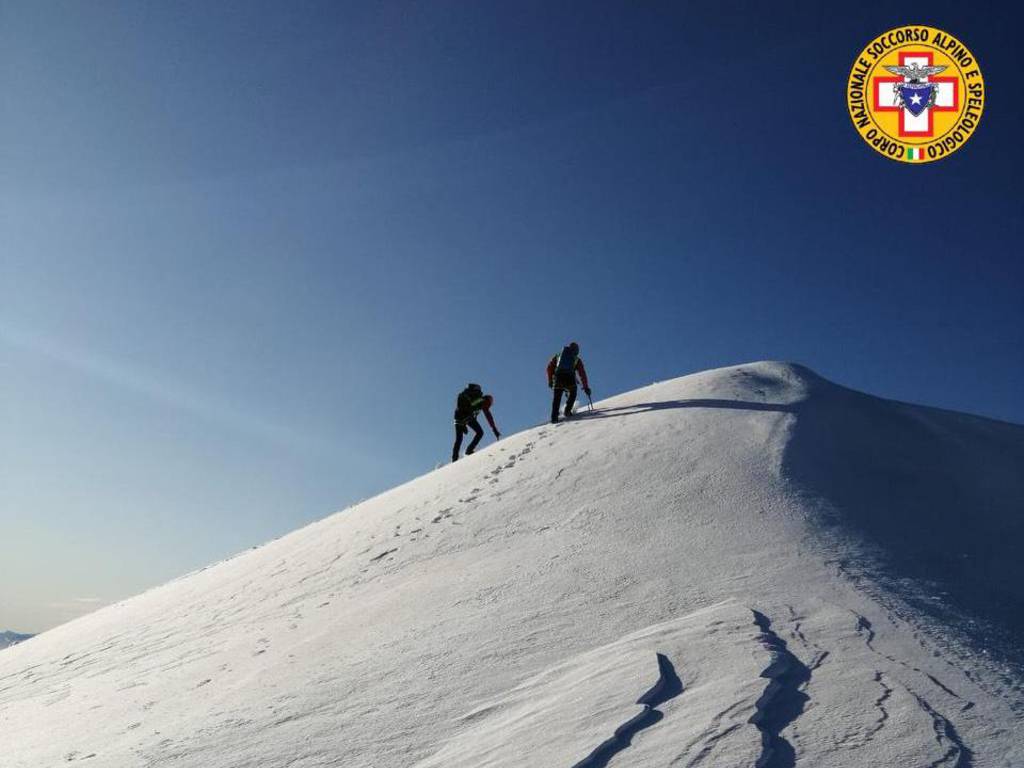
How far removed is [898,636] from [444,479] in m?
8.32

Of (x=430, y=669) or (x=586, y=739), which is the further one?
(x=430, y=669)

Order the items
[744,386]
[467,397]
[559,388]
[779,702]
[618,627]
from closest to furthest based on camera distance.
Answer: [779,702] → [618,627] → [744,386] → [559,388] → [467,397]

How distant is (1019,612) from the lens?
5.78 m

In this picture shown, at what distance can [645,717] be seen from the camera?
168 inches

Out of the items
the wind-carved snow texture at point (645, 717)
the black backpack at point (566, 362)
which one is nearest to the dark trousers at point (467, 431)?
the black backpack at point (566, 362)

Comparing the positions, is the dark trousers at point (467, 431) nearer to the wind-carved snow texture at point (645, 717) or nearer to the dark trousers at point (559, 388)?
the dark trousers at point (559, 388)

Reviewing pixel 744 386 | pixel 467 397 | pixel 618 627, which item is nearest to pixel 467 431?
pixel 467 397

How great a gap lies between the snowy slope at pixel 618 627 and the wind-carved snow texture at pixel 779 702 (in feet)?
0.06

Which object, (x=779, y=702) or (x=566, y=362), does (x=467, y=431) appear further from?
(x=779, y=702)

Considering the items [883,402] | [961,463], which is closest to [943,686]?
[961,463]

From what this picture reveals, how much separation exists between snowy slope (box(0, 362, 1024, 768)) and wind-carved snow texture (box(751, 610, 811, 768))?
17 millimetres

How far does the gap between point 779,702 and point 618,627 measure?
160cm

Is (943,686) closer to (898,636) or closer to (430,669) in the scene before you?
(898,636)

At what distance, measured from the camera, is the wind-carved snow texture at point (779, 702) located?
3.74 m
